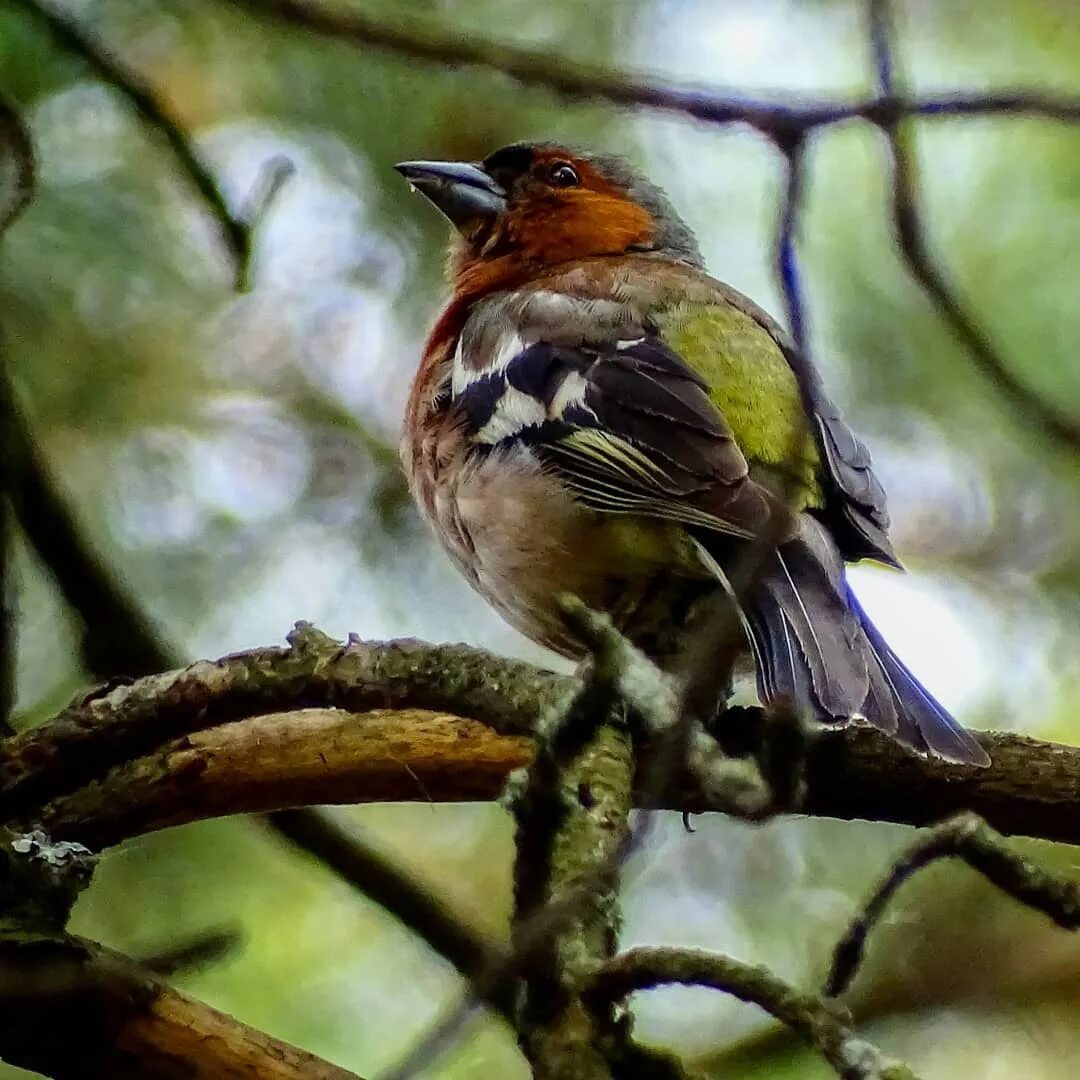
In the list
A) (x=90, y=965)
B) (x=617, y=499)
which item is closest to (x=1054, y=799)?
(x=617, y=499)

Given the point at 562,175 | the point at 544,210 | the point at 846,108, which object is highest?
the point at 562,175

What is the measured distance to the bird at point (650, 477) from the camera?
296cm

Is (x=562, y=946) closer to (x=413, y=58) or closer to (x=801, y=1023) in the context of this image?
(x=801, y=1023)

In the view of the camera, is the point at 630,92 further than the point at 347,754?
No

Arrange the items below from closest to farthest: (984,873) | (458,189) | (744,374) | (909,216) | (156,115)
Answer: (984,873), (909,216), (156,115), (744,374), (458,189)

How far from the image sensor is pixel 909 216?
1.77 meters

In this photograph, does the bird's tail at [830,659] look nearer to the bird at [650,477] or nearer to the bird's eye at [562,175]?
the bird at [650,477]

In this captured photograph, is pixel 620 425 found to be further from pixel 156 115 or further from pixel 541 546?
pixel 156 115

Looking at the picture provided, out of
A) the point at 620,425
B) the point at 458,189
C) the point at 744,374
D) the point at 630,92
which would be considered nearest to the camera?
the point at 630,92

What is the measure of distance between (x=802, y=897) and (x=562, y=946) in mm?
2731

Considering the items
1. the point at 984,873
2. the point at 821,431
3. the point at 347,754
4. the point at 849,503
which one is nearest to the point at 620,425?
the point at 821,431

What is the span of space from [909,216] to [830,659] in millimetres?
1271

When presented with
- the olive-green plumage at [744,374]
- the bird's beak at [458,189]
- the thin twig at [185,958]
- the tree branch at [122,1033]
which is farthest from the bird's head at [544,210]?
the tree branch at [122,1033]

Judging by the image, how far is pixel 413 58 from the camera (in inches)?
109
